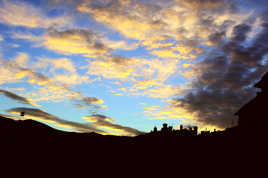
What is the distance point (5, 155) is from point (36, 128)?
5.56 feet

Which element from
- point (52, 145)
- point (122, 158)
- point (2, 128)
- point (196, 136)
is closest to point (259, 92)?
point (196, 136)

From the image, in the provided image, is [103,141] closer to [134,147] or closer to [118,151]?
[118,151]

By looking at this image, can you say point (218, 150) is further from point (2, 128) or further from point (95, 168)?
point (2, 128)

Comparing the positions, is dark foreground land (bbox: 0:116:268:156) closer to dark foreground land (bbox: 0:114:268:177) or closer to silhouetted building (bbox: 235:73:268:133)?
dark foreground land (bbox: 0:114:268:177)

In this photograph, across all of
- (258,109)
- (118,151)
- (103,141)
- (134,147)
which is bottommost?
(118,151)

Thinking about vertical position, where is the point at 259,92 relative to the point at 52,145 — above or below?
above

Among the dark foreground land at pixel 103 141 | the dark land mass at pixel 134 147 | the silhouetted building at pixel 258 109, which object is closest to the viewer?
the dark land mass at pixel 134 147

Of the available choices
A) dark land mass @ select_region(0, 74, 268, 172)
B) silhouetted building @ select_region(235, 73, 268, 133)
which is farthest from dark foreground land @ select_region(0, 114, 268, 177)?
silhouetted building @ select_region(235, 73, 268, 133)

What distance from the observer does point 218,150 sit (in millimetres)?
9117

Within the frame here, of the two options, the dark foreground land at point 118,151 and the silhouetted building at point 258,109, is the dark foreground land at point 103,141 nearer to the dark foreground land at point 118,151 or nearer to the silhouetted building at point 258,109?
the dark foreground land at point 118,151

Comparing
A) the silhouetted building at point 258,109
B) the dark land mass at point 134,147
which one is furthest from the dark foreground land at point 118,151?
the silhouetted building at point 258,109

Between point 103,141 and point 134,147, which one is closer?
point 134,147

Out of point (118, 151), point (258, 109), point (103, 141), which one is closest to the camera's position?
point (118, 151)

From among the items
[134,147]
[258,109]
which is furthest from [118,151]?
[258,109]
